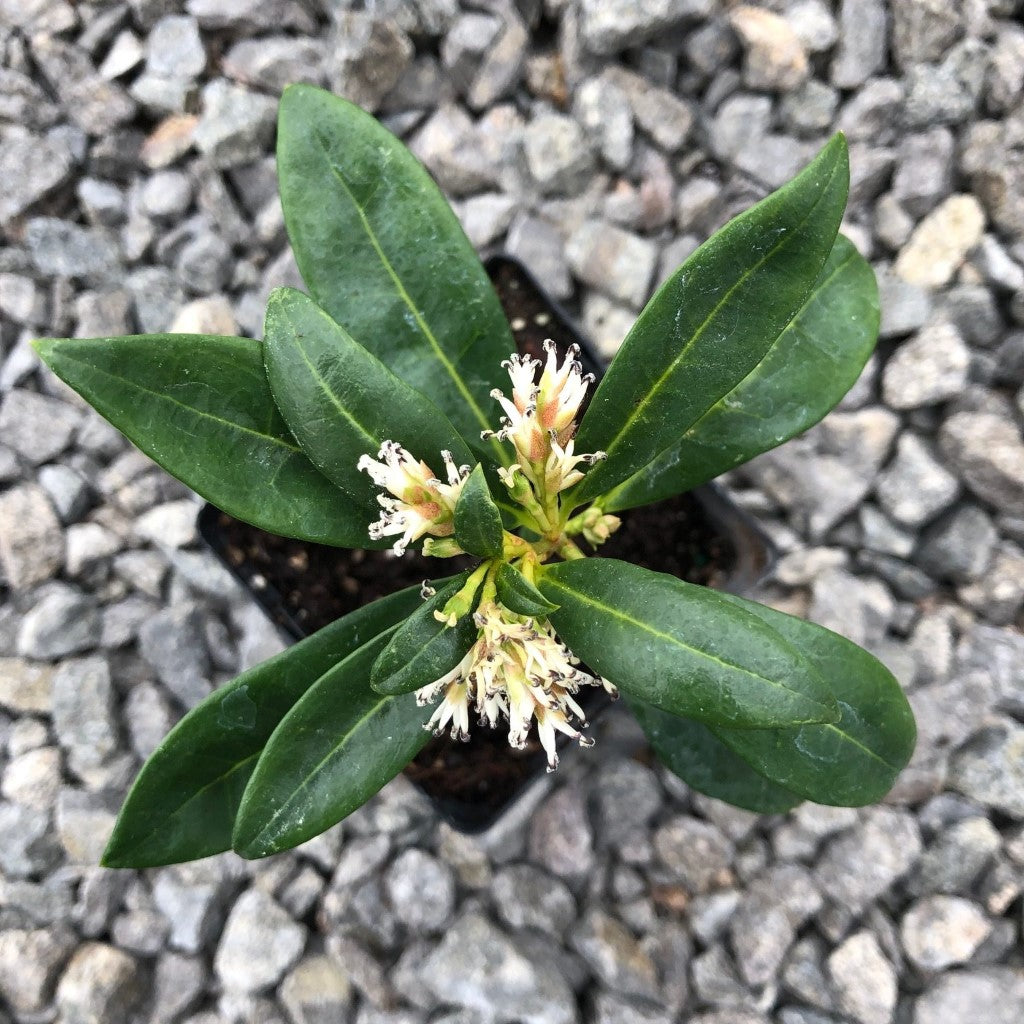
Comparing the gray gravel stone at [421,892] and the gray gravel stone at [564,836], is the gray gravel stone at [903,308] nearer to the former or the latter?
the gray gravel stone at [564,836]

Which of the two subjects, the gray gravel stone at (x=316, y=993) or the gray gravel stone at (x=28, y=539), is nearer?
the gray gravel stone at (x=316, y=993)

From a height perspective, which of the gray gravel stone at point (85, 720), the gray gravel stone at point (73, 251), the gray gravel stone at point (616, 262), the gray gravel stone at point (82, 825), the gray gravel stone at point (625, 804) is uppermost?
the gray gravel stone at point (73, 251)

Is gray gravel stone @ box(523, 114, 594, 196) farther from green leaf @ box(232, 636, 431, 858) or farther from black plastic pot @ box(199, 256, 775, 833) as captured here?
green leaf @ box(232, 636, 431, 858)

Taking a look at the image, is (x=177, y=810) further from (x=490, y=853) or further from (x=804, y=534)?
(x=804, y=534)

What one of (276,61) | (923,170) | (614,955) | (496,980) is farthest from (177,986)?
(923,170)

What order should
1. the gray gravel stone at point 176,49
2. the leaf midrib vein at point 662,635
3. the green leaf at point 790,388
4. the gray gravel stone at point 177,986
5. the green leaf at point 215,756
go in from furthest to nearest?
the gray gravel stone at point 176,49 → the gray gravel stone at point 177,986 → the green leaf at point 790,388 → the green leaf at point 215,756 → the leaf midrib vein at point 662,635

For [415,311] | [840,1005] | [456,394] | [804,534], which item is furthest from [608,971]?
[415,311]

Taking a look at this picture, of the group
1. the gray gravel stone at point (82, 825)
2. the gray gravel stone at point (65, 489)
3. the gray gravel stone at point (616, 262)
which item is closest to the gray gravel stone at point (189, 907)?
the gray gravel stone at point (82, 825)

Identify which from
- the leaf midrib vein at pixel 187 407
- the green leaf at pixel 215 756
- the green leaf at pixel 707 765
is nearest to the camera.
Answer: the leaf midrib vein at pixel 187 407

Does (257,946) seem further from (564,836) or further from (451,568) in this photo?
(451,568)
